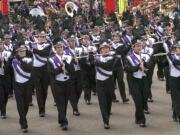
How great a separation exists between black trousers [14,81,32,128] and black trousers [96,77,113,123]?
1899mm

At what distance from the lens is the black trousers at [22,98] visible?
50.1 feet

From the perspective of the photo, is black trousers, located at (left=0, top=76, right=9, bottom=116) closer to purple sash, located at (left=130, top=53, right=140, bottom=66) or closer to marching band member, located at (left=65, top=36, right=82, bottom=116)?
marching band member, located at (left=65, top=36, right=82, bottom=116)

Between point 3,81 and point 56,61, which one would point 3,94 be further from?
point 56,61

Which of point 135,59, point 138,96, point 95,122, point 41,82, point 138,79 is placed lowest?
point 95,122

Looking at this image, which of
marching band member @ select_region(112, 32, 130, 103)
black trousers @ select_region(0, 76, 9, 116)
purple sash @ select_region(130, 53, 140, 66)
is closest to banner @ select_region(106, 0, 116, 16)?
marching band member @ select_region(112, 32, 130, 103)

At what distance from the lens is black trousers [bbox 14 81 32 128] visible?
15.3m

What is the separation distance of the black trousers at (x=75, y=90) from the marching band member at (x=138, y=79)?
1715mm

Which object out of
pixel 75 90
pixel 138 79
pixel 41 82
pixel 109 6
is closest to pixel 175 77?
pixel 138 79

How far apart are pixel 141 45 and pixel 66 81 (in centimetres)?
227

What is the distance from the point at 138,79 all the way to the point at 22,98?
10.3ft

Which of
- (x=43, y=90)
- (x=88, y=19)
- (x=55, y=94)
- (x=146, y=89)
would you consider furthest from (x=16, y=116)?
(x=88, y=19)

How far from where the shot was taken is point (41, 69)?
57.5ft

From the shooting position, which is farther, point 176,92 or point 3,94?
point 3,94

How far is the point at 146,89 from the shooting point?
15930mm
